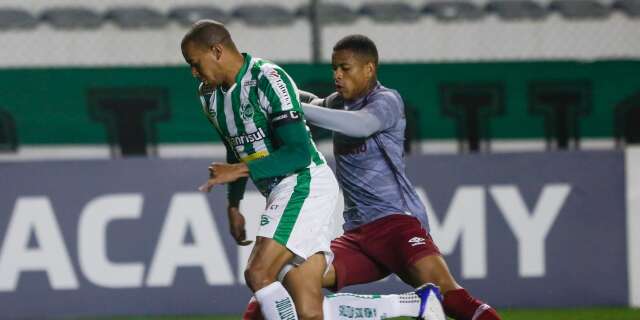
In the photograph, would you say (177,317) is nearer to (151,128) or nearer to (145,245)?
(145,245)

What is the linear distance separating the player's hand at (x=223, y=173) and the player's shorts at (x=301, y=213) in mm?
322

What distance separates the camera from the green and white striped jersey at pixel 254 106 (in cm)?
518

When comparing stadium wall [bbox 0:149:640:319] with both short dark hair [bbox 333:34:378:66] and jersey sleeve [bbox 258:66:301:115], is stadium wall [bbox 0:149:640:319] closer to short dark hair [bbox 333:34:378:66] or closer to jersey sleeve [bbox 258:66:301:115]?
short dark hair [bbox 333:34:378:66]

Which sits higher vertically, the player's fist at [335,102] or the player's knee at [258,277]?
the player's fist at [335,102]

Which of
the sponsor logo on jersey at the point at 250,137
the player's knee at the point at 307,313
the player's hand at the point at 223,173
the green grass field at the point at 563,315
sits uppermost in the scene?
the sponsor logo on jersey at the point at 250,137

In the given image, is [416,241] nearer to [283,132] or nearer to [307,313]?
[307,313]

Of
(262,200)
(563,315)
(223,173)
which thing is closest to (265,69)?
(223,173)

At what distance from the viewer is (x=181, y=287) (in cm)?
830

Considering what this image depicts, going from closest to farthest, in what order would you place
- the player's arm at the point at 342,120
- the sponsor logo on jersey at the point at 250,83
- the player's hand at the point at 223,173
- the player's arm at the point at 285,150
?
the player's hand at the point at 223,173
the player's arm at the point at 285,150
the sponsor logo on jersey at the point at 250,83
the player's arm at the point at 342,120

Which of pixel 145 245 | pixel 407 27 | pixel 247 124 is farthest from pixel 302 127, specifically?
pixel 407 27

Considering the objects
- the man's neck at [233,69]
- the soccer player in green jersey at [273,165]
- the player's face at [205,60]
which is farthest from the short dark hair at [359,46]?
the player's face at [205,60]

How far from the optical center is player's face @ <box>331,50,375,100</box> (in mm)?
5793

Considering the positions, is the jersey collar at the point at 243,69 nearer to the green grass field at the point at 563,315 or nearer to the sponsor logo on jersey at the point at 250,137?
the sponsor logo on jersey at the point at 250,137

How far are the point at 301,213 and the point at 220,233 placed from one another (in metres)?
3.10
